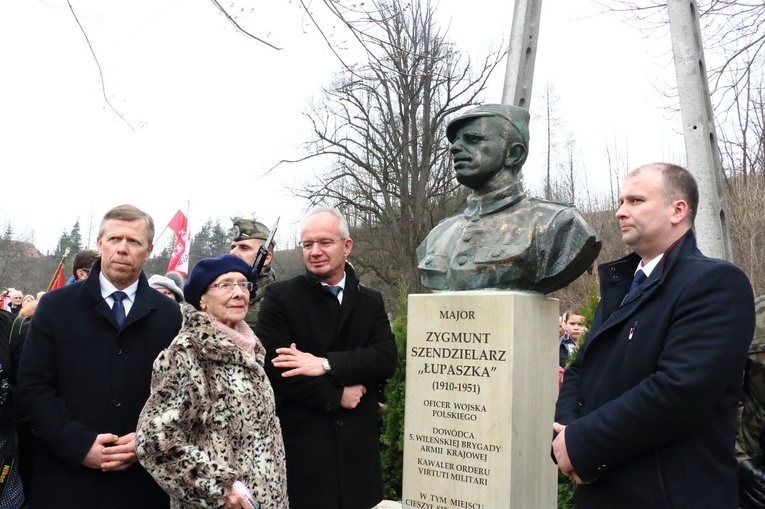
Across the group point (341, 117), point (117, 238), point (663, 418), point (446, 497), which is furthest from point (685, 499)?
point (341, 117)

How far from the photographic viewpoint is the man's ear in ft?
13.4

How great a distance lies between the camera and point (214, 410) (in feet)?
9.55

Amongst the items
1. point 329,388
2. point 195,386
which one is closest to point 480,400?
point 329,388

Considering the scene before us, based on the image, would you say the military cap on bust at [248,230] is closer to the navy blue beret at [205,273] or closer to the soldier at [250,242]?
the soldier at [250,242]

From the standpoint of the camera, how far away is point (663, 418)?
97.6 inches

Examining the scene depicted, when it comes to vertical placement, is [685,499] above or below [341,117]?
below

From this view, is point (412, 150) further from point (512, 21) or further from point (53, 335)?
point (53, 335)

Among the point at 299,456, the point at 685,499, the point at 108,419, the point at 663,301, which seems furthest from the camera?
the point at 299,456

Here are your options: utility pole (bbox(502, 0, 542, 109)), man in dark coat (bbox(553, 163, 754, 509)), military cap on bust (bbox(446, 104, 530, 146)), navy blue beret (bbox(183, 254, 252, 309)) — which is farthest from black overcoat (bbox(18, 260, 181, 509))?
utility pole (bbox(502, 0, 542, 109))

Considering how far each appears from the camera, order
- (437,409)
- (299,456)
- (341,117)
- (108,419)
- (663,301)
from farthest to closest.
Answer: (341,117) < (437,409) < (299,456) < (108,419) < (663,301)

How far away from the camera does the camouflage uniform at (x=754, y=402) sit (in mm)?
3318

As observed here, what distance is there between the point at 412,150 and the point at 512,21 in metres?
14.4

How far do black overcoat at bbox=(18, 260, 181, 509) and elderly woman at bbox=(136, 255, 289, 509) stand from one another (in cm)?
32

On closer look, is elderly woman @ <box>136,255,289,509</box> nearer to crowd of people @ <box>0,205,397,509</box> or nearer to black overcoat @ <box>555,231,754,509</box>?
crowd of people @ <box>0,205,397,509</box>
